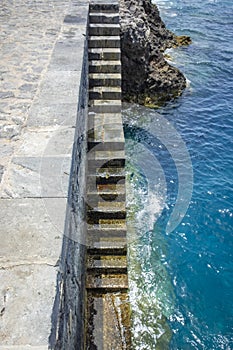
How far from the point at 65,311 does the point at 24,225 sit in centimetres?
82

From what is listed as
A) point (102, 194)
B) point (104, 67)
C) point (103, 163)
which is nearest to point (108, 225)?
point (102, 194)

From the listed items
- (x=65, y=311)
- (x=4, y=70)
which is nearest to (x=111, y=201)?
Answer: (x=4, y=70)

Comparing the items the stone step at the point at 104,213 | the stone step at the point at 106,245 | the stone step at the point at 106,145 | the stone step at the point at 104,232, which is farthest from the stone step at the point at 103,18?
the stone step at the point at 106,245

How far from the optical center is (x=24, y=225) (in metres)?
3.00

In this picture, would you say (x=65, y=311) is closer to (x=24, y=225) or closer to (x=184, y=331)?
(x=24, y=225)

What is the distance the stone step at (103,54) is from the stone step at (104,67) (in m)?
0.20

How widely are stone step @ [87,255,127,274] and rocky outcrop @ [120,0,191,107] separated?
7104 mm

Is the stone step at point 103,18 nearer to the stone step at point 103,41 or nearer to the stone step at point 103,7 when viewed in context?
the stone step at point 103,7

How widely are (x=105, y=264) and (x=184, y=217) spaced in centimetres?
276

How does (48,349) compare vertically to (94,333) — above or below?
above

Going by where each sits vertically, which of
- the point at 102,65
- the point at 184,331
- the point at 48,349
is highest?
the point at 102,65

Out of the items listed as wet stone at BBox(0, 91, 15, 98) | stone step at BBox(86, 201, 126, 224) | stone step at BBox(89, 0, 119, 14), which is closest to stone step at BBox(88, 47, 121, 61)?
stone step at BBox(89, 0, 119, 14)

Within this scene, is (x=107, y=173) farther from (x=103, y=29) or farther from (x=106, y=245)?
(x=103, y=29)

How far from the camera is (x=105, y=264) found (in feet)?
19.0
